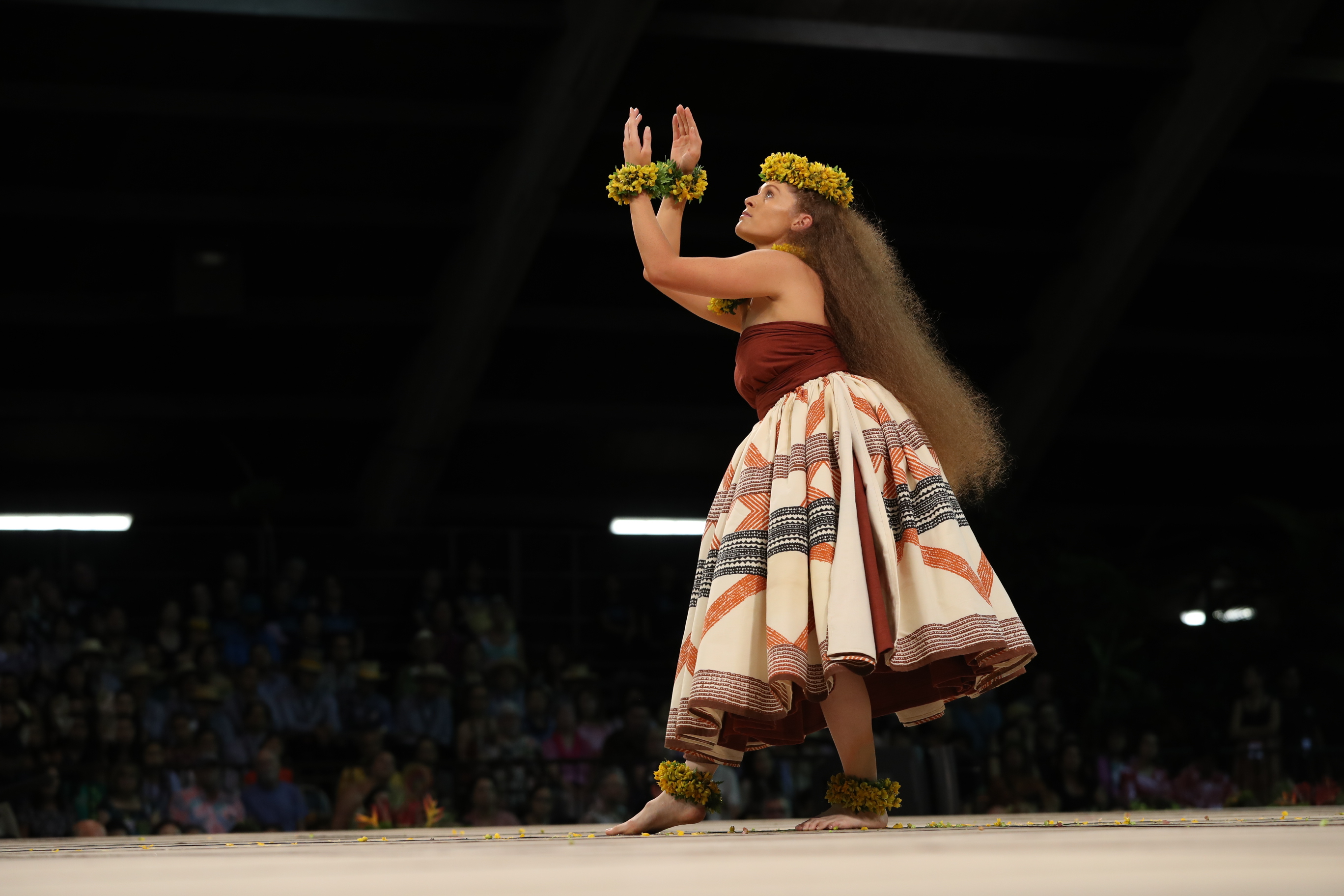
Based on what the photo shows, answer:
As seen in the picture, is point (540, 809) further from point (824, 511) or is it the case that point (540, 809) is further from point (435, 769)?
point (824, 511)

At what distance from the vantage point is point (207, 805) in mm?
5824

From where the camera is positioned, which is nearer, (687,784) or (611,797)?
(687,784)

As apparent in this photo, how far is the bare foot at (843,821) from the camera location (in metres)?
2.45

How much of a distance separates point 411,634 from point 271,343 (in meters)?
1.78

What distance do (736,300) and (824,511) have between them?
57 cm

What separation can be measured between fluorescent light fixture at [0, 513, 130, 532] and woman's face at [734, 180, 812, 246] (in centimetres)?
649

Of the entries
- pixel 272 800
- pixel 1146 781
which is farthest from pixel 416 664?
pixel 1146 781

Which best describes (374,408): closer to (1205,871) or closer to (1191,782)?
(1191,782)

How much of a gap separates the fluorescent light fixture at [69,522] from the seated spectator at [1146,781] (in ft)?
18.2

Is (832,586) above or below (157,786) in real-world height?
above

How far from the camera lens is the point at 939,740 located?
6.98 metres

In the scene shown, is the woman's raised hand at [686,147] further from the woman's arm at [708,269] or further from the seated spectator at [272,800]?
the seated spectator at [272,800]

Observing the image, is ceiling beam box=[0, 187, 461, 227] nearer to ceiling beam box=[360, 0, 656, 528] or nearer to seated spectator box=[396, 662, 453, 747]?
ceiling beam box=[360, 0, 656, 528]

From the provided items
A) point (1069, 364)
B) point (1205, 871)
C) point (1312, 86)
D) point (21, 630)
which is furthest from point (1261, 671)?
point (1205, 871)
